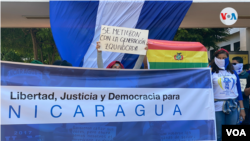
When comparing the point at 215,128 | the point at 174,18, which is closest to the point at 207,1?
the point at 174,18

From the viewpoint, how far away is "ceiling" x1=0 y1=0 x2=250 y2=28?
727cm

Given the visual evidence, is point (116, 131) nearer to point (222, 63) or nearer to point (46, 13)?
point (222, 63)

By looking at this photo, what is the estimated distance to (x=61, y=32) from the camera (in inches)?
224

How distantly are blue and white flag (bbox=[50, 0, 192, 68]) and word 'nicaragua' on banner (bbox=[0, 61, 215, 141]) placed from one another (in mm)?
2152

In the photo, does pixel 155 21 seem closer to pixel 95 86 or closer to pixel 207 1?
pixel 207 1

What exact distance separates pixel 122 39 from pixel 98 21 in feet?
6.43

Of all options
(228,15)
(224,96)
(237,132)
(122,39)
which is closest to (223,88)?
(224,96)

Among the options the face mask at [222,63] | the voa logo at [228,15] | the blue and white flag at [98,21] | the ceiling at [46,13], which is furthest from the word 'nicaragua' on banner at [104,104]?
the voa logo at [228,15]

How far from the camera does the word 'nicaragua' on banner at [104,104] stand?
312 cm

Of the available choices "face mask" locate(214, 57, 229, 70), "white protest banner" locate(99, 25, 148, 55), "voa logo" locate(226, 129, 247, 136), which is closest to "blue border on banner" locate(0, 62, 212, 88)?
"face mask" locate(214, 57, 229, 70)

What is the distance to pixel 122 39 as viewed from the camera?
157 inches

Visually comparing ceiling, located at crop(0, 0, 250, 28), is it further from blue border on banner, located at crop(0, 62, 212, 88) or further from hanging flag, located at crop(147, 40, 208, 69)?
blue border on banner, located at crop(0, 62, 212, 88)

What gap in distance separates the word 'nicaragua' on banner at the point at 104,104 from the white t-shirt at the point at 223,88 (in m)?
0.20

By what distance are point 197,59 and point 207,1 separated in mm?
3190
